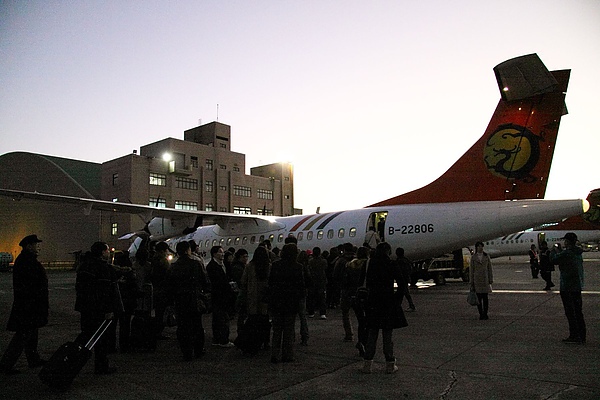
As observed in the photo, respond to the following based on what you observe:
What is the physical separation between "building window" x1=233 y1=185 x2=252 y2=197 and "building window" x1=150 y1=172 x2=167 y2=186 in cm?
1061

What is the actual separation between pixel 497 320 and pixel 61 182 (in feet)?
196

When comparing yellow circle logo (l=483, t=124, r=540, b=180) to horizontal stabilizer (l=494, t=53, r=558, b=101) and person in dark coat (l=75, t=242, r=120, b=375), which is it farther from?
person in dark coat (l=75, t=242, r=120, b=375)

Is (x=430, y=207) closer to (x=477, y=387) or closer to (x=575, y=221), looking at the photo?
(x=477, y=387)

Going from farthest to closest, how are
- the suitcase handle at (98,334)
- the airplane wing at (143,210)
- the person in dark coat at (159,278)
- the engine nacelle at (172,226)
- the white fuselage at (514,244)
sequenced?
1. the white fuselage at (514,244)
2. the engine nacelle at (172,226)
3. the airplane wing at (143,210)
4. the person in dark coat at (159,278)
5. the suitcase handle at (98,334)

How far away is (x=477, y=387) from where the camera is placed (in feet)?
16.5

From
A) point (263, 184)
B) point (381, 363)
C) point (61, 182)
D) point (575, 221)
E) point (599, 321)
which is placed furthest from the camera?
point (263, 184)

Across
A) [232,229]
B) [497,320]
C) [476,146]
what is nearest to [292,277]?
[497,320]

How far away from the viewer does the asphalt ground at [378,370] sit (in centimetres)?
499

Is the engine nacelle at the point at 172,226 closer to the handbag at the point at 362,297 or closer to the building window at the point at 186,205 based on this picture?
the handbag at the point at 362,297

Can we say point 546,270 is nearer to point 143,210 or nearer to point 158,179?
point 143,210

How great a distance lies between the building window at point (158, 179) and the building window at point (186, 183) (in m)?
1.58

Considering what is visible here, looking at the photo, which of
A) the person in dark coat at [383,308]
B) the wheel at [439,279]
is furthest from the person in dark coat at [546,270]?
the person in dark coat at [383,308]

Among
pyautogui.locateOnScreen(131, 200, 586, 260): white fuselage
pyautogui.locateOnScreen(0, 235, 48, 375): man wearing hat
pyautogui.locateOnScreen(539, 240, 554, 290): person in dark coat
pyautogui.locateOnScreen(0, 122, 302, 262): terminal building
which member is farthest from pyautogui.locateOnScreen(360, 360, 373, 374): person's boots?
pyautogui.locateOnScreen(0, 122, 302, 262): terminal building

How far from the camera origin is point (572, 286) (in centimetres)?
750
